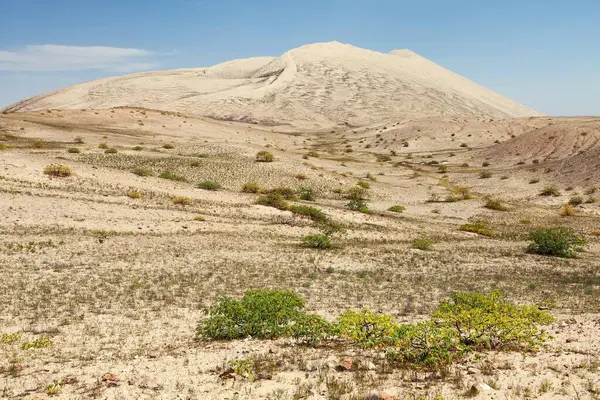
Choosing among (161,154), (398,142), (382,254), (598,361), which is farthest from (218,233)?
(398,142)

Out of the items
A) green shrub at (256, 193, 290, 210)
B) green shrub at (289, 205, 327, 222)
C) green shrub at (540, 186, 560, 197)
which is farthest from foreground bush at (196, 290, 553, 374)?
green shrub at (540, 186, 560, 197)

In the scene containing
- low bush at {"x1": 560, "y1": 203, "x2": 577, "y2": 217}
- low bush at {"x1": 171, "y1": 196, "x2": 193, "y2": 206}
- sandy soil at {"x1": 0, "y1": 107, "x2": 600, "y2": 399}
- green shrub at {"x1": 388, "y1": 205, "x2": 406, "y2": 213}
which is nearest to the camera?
sandy soil at {"x1": 0, "y1": 107, "x2": 600, "y2": 399}

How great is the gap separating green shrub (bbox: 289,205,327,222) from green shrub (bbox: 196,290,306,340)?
Answer: 63.7 ft

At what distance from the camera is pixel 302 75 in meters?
132

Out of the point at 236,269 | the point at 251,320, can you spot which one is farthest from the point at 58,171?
the point at 251,320

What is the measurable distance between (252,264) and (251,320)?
8.71 m

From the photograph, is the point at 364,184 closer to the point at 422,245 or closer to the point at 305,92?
the point at 422,245

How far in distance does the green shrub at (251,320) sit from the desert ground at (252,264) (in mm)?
254

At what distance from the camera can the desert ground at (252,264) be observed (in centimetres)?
739

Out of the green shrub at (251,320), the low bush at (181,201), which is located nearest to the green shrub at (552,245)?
the green shrub at (251,320)

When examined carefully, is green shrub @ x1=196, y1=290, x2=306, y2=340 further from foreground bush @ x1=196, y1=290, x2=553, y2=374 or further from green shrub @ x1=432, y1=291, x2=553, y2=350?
green shrub @ x1=432, y1=291, x2=553, y2=350

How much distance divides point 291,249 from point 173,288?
8388 millimetres

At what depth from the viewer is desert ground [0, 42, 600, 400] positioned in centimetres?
739

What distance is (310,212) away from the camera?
30359mm
